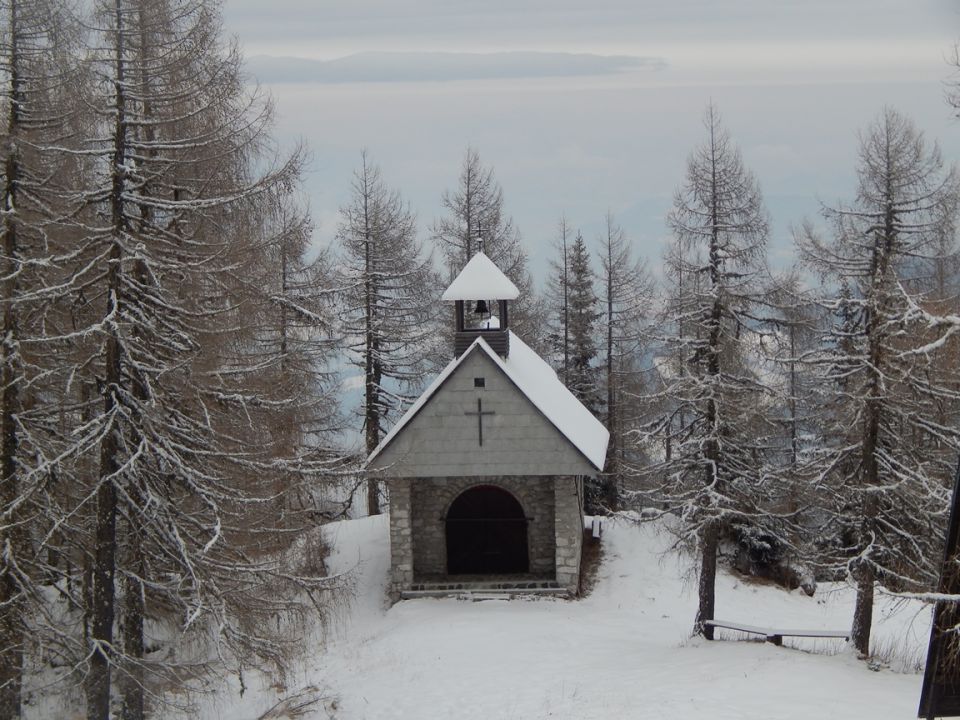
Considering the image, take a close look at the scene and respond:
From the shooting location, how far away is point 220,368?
1425cm

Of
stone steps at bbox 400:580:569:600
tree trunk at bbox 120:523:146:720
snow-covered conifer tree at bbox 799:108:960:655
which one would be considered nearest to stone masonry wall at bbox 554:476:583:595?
stone steps at bbox 400:580:569:600

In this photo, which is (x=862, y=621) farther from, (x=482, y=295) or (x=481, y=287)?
(x=481, y=287)

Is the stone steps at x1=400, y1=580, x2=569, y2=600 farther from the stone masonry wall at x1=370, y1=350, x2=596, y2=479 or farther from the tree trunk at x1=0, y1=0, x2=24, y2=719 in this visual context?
the tree trunk at x1=0, y1=0, x2=24, y2=719

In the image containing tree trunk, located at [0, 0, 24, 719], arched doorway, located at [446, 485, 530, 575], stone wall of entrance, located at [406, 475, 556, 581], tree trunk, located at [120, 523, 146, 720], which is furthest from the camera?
arched doorway, located at [446, 485, 530, 575]

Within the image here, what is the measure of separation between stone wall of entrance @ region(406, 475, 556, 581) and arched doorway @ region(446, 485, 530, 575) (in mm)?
444

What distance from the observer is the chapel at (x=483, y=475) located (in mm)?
20531

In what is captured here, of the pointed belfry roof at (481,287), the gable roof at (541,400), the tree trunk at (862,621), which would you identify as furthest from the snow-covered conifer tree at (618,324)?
the tree trunk at (862,621)

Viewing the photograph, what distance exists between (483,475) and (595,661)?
554 cm

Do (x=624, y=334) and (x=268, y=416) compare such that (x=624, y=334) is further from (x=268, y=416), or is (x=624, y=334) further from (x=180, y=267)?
(x=180, y=267)

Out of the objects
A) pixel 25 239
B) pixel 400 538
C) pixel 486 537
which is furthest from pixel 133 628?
pixel 486 537

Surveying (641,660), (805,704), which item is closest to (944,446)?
(805,704)

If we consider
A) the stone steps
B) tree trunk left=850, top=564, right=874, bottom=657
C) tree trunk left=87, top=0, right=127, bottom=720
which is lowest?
the stone steps

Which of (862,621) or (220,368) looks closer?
(220,368)

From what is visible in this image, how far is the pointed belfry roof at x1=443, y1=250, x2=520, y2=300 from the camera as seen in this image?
21719mm
